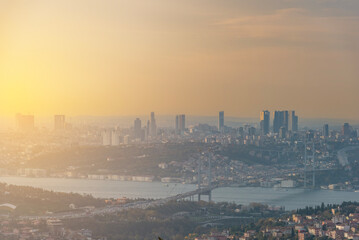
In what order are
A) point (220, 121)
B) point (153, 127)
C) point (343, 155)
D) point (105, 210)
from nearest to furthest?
point (105, 210) → point (343, 155) → point (220, 121) → point (153, 127)

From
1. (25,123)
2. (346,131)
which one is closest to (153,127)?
(25,123)

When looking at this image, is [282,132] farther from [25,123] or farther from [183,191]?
[183,191]

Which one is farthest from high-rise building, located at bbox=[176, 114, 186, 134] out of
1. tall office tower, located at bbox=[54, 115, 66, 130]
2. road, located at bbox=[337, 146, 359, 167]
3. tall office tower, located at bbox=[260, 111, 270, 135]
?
road, located at bbox=[337, 146, 359, 167]

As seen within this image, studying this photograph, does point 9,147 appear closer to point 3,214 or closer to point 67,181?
point 67,181

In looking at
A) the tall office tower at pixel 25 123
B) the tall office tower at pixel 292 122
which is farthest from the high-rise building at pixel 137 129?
the tall office tower at pixel 292 122

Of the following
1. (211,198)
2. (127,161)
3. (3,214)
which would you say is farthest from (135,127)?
(3,214)

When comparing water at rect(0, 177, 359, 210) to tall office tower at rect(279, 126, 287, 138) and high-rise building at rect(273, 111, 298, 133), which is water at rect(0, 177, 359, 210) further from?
high-rise building at rect(273, 111, 298, 133)
